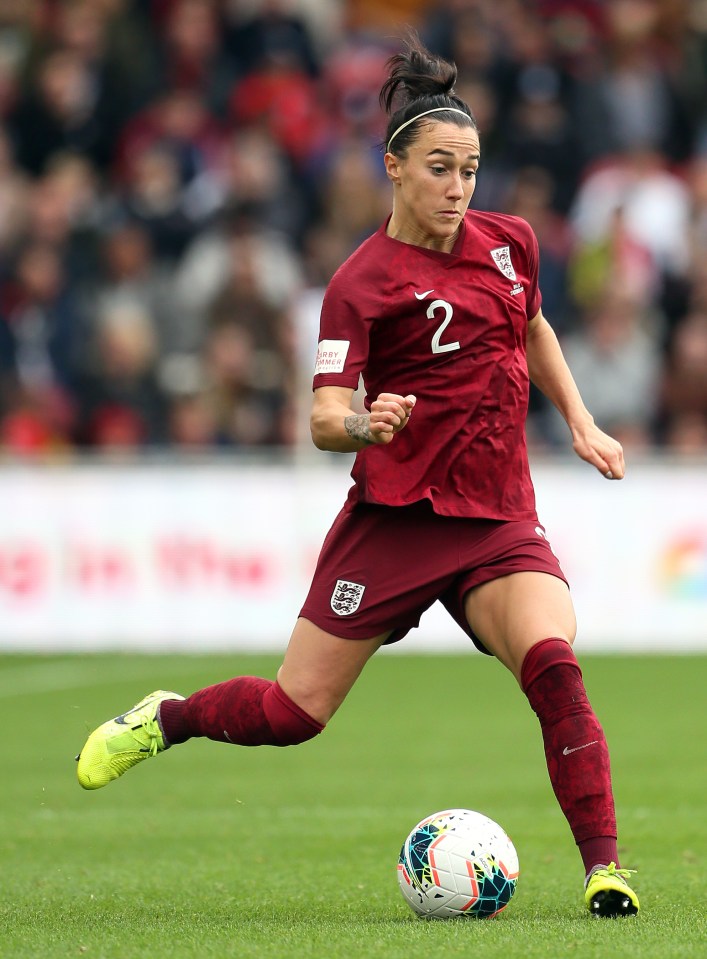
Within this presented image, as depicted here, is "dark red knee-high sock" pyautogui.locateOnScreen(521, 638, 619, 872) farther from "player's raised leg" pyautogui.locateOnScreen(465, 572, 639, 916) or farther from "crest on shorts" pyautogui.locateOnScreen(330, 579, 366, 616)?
"crest on shorts" pyautogui.locateOnScreen(330, 579, 366, 616)

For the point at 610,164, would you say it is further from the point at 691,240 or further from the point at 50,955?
the point at 50,955

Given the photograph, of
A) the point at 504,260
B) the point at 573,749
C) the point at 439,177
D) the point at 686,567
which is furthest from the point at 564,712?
the point at 686,567

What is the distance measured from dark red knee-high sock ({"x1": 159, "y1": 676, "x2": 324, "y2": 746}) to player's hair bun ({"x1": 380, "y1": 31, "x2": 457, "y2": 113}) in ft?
6.34

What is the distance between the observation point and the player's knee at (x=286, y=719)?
19.2 ft

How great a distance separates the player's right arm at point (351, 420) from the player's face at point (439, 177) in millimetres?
607

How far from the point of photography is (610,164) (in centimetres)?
1644

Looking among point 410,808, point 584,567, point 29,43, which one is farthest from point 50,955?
point 29,43

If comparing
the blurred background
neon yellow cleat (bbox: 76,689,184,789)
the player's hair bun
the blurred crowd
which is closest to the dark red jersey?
the player's hair bun

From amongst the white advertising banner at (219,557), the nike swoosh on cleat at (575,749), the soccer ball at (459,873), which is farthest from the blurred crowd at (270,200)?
the nike swoosh on cleat at (575,749)

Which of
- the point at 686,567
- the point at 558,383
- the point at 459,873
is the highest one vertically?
the point at 558,383

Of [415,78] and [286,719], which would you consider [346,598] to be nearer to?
[286,719]

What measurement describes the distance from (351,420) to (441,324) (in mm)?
578

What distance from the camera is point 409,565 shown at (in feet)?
19.0

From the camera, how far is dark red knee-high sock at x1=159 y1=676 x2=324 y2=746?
5871mm
